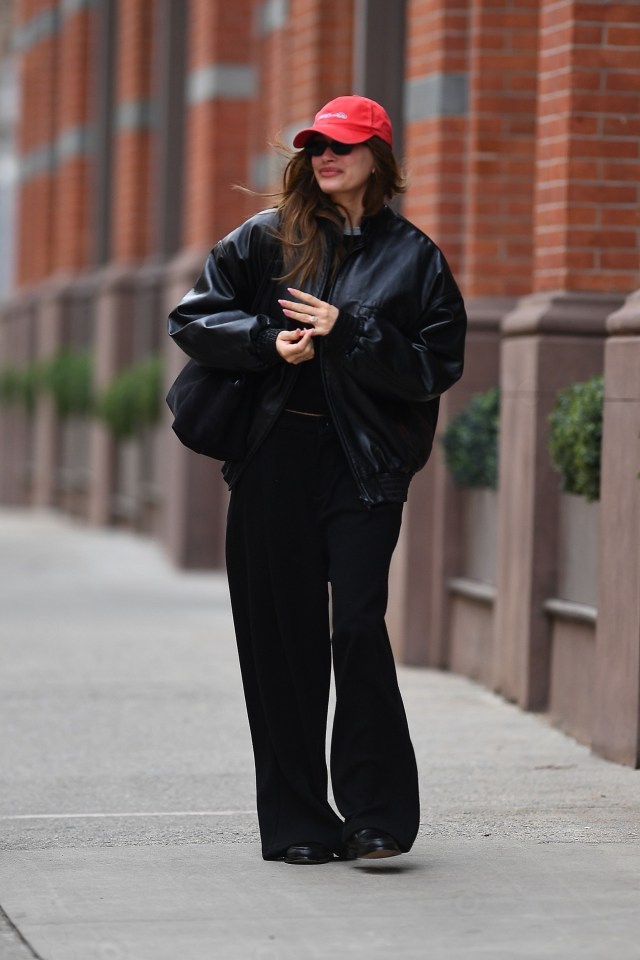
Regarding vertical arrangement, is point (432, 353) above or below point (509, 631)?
above

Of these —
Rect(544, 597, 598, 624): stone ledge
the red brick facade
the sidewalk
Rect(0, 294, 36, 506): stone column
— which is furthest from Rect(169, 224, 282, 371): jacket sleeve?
Rect(0, 294, 36, 506): stone column

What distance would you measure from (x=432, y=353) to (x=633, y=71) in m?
3.36

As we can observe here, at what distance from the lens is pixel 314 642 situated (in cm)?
568

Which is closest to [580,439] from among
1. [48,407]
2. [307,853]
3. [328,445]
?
[328,445]

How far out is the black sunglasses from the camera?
5562 mm

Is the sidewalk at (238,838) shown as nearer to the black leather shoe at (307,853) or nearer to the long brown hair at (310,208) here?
the black leather shoe at (307,853)

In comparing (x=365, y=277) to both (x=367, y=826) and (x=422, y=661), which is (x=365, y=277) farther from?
(x=422, y=661)

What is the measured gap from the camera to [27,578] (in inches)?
598

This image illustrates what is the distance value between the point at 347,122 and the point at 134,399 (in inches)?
527

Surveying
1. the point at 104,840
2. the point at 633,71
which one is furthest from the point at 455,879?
the point at 633,71

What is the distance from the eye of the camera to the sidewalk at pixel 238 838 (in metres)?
4.93

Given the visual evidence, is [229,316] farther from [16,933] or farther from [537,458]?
[537,458]

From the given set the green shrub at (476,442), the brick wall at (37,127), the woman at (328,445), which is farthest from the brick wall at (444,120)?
the brick wall at (37,127)

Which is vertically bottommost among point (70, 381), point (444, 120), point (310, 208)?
point (70, 381)
